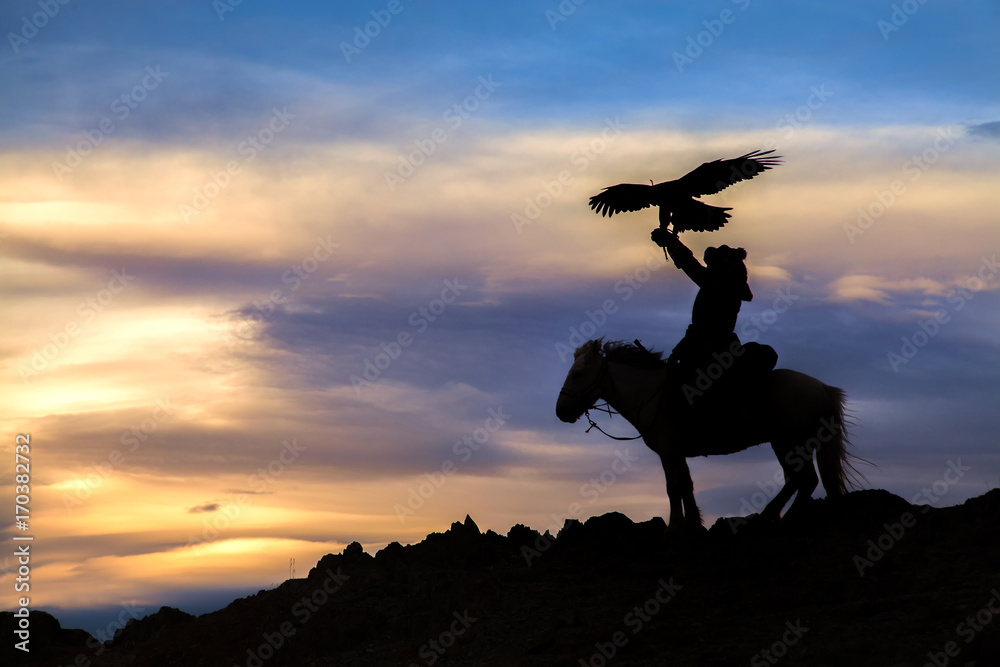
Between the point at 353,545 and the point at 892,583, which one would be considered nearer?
the point at 892,583

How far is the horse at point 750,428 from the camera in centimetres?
1278

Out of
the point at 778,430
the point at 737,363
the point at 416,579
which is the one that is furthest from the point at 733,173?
the point at 416,579

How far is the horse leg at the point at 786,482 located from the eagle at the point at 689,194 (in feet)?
10.1

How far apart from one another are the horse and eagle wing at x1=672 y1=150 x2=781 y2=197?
2.54 meters

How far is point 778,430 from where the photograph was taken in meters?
12.9

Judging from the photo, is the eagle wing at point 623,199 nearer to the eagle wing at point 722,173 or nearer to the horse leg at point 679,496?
the eagle wing at point 722,173

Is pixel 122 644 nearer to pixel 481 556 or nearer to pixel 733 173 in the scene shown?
pixel 481 556

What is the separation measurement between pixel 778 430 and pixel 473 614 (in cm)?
465

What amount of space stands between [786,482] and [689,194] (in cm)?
403
